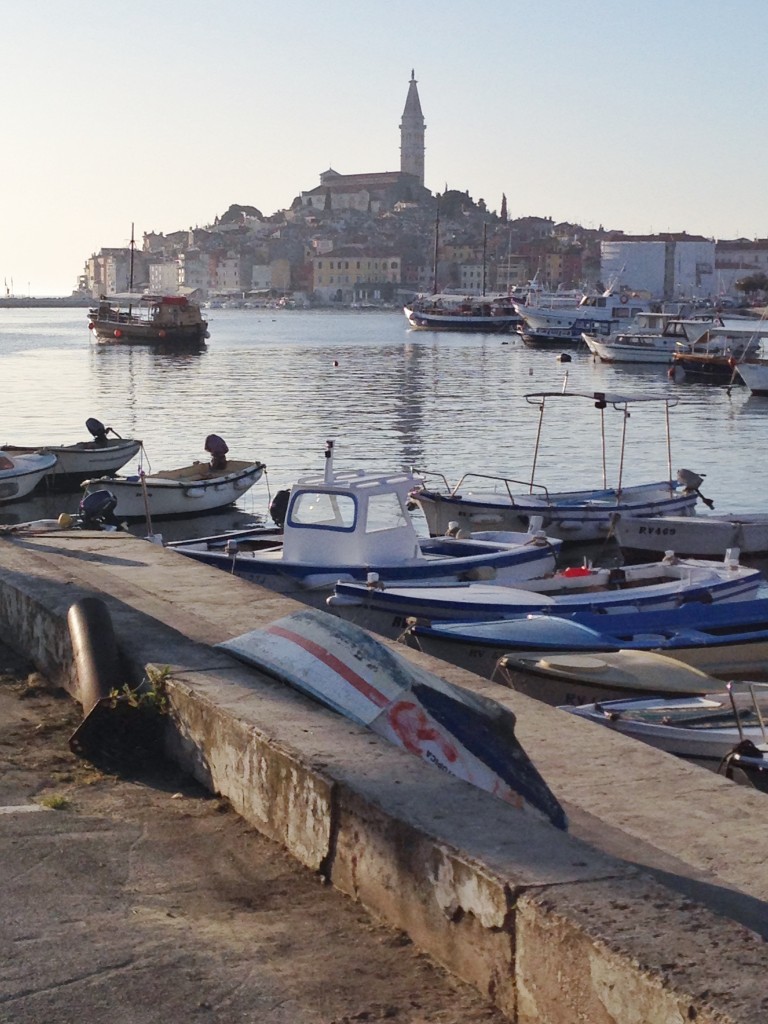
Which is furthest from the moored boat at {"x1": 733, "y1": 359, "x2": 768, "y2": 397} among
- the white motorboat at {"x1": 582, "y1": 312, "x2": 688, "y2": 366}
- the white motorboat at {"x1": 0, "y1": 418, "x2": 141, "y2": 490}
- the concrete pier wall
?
the concrete pier wall

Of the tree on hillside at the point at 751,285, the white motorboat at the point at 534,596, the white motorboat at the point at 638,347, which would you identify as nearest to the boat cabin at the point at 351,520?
the white motorboat at the point at 534,596

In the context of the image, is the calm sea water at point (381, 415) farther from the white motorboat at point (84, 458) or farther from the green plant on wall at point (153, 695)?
the green plant on wall at point (153, 695)

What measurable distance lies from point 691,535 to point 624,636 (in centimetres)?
878

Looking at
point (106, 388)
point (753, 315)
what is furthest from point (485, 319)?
point (106, 388)

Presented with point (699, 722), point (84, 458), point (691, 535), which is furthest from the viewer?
point (84, 458)

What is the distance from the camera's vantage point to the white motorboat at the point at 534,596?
13.2 m

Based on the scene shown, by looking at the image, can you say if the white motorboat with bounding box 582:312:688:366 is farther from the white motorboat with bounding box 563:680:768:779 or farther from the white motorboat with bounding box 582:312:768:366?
the white motorboat with bounding box 563:680:768:779

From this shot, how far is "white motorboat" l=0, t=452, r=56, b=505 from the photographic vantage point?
26856 millimetres

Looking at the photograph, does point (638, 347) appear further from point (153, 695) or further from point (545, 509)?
point (153, 695)

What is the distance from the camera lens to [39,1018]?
3.46 m

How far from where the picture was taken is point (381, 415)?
4781 centimetres

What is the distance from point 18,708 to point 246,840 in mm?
2008

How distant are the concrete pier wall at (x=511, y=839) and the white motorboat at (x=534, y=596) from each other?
227 inches

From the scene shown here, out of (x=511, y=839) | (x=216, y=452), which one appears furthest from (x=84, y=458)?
(x=511, y=839)
